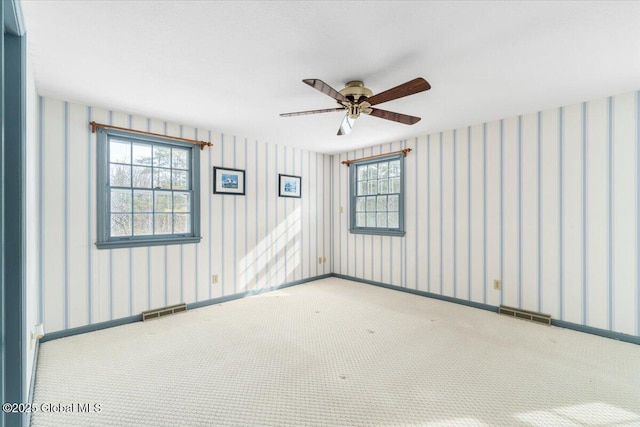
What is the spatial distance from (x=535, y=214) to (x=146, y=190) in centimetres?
A: 451

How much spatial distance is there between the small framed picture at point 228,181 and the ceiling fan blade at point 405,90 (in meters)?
2.47

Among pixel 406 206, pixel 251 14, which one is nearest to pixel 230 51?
pixel 251 14

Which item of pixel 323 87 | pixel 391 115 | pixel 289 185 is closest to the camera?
pixel 323 87

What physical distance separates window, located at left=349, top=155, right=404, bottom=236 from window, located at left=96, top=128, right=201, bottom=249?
2675mm

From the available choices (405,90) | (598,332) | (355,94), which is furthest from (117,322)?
(598,332)

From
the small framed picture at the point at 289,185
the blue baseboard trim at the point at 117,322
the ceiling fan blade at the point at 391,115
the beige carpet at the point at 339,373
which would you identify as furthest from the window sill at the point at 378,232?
the ceiling fan blade at the point at 391,115

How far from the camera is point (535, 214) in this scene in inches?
134

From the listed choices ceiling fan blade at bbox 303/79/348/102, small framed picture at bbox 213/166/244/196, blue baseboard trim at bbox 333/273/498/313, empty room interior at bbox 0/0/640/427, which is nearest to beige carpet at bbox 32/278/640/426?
empty room interior at bbox 0/0/640/427

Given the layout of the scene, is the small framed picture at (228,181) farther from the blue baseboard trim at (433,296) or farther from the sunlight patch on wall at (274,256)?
the blue baseboard trim at (433,296)

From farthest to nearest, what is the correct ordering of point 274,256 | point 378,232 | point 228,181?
point 378,232 → point 274,256 → point 228,181

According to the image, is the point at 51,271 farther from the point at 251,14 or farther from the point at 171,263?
the point at 251,14

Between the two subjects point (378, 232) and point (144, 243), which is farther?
point (378, 232)

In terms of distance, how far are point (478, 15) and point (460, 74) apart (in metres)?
0.75

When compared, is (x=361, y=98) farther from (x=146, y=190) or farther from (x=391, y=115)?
(x=146, y=190)
